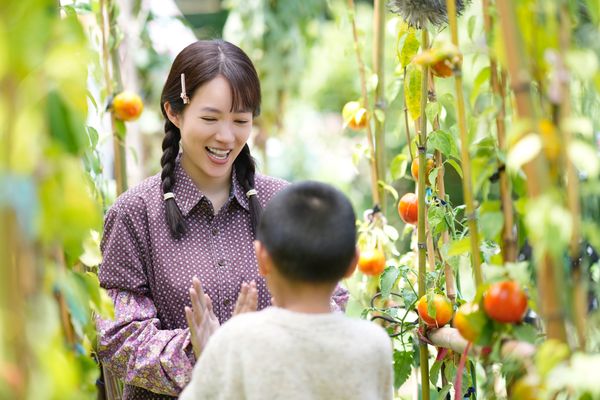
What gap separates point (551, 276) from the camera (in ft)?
3.86

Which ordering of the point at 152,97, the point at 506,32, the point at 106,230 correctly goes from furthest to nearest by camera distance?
the point at 152,97
the point at 106,230
the point at 506,32

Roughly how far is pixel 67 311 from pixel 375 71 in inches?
62.8

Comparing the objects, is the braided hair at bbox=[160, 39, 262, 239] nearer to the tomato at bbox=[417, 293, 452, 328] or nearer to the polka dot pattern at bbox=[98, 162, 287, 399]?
the polka dot pattern at bbox=[98, 162, 287, 399]

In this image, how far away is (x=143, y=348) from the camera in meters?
1.87

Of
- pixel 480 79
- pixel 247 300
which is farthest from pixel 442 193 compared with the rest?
pixel 480 79

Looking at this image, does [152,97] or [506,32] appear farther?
[152,97]

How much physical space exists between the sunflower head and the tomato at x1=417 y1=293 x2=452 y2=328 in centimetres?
57

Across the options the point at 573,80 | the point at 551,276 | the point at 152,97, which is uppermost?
the point at 573,80

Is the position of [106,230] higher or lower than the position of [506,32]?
lower

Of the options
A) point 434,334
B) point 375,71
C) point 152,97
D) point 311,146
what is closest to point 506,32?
point 434,334

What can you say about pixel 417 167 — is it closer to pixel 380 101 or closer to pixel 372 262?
pixel 372 262

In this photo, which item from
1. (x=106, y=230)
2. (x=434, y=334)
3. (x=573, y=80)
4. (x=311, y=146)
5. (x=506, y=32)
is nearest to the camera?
(x=506, y=32)

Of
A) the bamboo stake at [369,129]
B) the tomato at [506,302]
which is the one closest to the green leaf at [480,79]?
the tomato at [506,302]

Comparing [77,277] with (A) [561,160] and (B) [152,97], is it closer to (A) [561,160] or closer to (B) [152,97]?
(A) [561,160]
